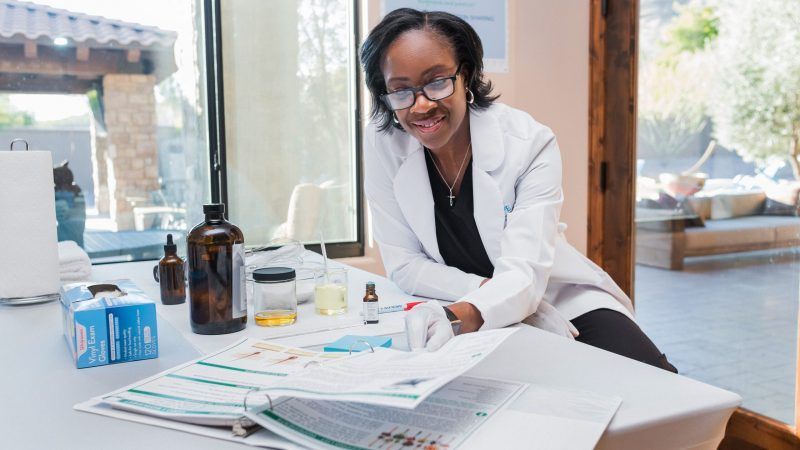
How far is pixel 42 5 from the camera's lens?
94.7 inches

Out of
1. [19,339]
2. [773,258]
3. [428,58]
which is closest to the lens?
[19,339]

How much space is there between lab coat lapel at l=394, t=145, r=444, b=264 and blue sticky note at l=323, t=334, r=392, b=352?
1.85 feet

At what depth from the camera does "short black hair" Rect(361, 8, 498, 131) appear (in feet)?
4.96

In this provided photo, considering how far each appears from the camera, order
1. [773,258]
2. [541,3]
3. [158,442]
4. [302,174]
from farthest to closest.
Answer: [541,3], [302,174], [773,258], [158,442]

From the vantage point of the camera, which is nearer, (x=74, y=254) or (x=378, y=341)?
(x=378, y=341)

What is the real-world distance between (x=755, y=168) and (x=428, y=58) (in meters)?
1.55

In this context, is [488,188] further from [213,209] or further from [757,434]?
[757,434]

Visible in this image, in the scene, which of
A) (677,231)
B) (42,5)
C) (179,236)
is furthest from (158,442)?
(677,231)

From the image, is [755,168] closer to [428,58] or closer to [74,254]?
[428,58]

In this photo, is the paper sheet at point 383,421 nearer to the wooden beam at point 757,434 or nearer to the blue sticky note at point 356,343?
the blue sticky note at point 356,343

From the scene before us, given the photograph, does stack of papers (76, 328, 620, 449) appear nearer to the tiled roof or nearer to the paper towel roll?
the paper towel roll

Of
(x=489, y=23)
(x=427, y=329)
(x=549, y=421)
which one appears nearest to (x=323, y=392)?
(x=549, y=421)

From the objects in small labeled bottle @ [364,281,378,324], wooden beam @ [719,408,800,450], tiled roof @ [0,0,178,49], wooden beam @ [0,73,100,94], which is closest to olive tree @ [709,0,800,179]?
wooden beam @ [719,408,800,450]

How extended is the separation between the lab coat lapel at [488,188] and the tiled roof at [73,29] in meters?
1.59
